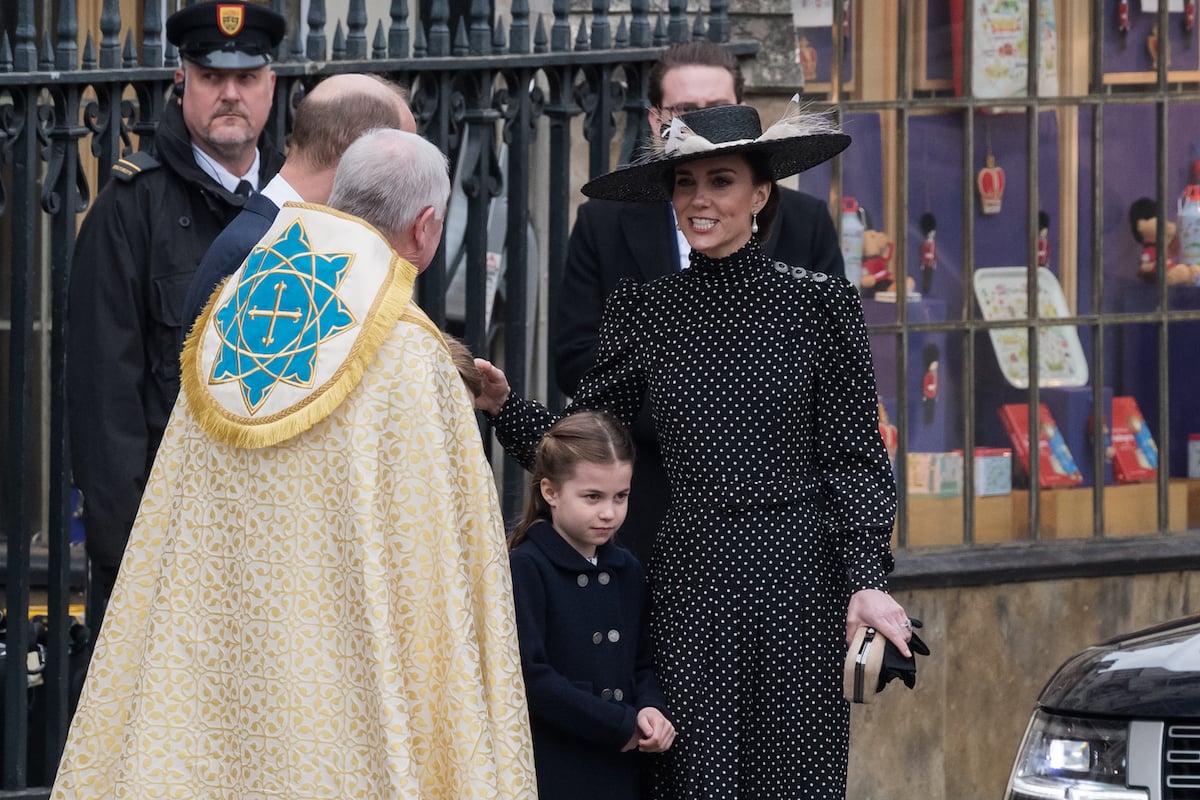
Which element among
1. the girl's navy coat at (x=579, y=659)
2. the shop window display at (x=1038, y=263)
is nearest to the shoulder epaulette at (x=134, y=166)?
the girl's navy coat at (x=579, y=659)

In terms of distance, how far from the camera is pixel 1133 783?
175 inches

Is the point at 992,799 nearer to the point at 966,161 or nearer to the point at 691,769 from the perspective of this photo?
the point at 966,161

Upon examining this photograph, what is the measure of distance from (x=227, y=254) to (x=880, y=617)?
1.63 metres

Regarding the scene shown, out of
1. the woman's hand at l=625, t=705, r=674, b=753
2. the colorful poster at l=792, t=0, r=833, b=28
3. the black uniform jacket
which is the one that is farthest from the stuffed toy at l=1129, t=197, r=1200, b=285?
the woman's hand at l=625, t=705, r=674, b=753

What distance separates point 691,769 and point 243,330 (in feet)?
4.25

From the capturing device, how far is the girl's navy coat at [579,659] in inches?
172

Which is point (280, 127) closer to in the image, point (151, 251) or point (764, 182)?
point (151, 251)

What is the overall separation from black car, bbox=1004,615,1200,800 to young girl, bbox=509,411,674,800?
891 millimetres

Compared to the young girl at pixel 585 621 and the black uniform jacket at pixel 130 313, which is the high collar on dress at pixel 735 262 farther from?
the black uniform jacket at pixel 130 313

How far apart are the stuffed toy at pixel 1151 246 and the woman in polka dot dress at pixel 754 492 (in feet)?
12.7

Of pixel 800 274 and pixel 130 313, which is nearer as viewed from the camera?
pixel 800 274

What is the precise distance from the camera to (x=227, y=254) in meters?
4.67

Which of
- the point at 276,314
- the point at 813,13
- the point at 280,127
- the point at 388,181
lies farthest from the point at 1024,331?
the point at 276,314

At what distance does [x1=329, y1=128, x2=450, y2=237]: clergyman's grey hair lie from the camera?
410cm
